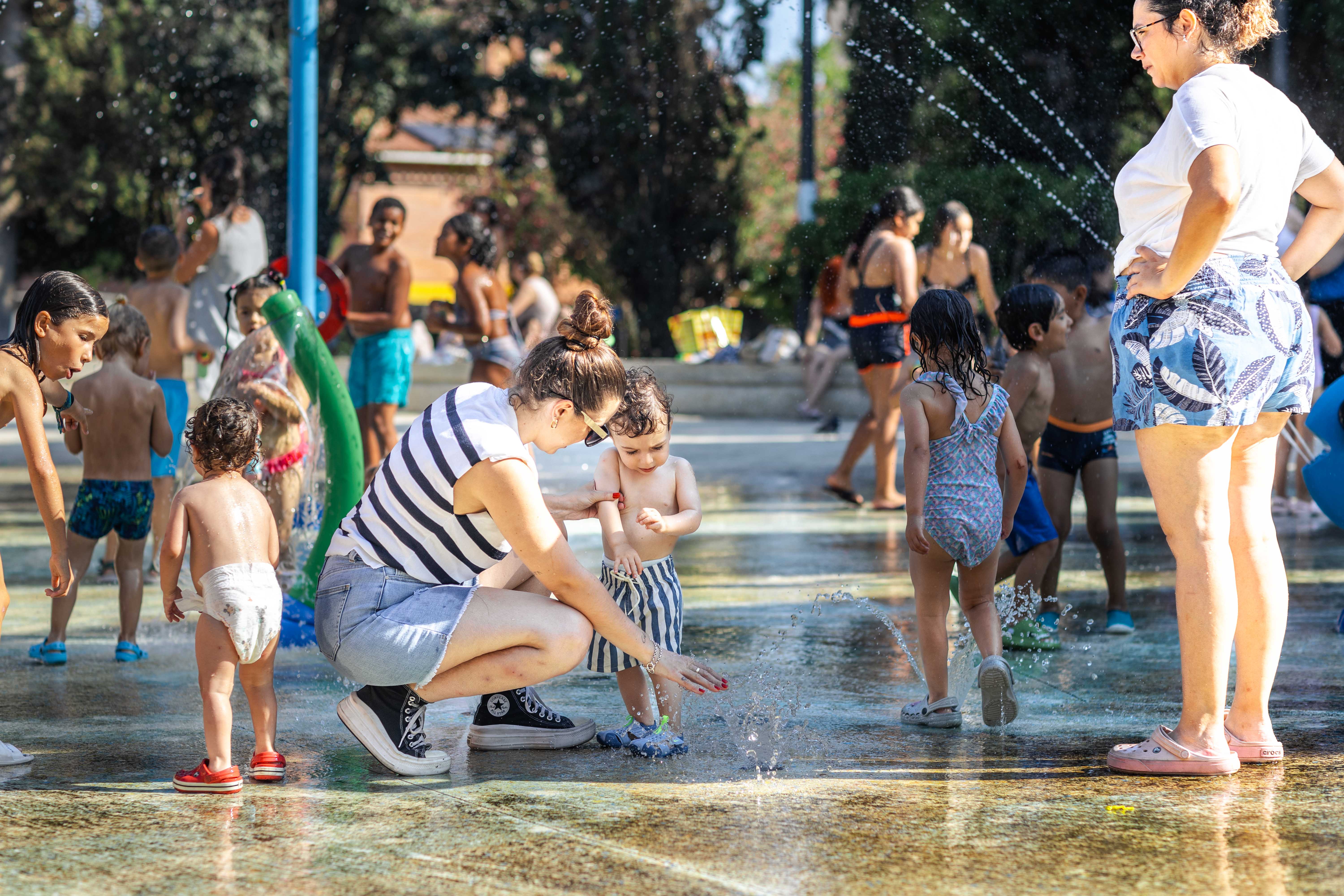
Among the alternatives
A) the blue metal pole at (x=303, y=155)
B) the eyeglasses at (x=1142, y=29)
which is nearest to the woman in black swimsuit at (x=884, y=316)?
the blue metal pole at (x=303, y=155)

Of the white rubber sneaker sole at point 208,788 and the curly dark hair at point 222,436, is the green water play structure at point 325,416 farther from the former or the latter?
the white rubber sneaker sole at point 208,788

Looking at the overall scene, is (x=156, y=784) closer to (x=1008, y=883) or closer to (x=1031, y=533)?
(x=1008, y=883)

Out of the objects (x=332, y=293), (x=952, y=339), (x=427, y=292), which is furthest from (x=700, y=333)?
(x=427, y=292)

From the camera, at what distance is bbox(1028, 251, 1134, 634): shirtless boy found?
205 inches

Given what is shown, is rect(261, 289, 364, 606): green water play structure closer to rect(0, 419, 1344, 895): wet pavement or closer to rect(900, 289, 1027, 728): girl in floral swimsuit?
rect(0, 419, 1344, 895): wet pavement

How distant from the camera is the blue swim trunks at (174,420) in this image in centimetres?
594

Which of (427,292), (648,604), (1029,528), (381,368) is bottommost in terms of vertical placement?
(648,604)

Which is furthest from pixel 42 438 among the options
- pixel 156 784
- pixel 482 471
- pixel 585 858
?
pixel 585 858

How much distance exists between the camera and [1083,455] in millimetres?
5250

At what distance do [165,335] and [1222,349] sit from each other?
15.9 feet

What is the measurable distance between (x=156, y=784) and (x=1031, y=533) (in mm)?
2976

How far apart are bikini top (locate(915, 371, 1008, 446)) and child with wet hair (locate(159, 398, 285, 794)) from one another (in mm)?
1866

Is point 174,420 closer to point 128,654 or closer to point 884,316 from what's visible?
point 128,654

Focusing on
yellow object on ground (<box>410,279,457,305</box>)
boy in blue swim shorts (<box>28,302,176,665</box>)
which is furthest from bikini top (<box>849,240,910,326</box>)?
yellow object on ground (<box>410,279,457,305</box>)
